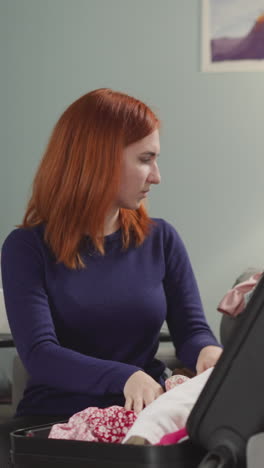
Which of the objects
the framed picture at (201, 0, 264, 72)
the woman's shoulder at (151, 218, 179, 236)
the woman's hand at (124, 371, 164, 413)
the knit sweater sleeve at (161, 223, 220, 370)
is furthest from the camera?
the framed picture at (201, 0, 264, 72)

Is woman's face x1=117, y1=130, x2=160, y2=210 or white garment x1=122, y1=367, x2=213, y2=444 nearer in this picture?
white garment x1=122, y1=367, x2=213, y2=444

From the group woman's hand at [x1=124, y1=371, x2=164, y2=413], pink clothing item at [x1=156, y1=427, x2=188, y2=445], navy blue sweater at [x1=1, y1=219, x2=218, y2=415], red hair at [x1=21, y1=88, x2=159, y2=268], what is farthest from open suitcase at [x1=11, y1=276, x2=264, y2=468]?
red hair at [x1=21, y1=88, x2=159, y2=268]

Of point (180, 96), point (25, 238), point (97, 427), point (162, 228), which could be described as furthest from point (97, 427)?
point (180, 96)

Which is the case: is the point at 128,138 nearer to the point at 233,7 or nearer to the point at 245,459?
the point at 245,459

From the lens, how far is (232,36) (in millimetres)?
3277

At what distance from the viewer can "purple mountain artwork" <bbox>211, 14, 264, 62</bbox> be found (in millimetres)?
3270

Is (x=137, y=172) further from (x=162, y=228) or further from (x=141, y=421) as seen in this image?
(x=141, y=421)

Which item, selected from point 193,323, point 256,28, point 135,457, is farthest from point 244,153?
point 135,457

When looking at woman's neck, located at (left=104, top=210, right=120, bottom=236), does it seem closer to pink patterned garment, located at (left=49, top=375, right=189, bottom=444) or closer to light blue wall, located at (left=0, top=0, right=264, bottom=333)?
pink patterned garment, located at (left=49, top=375, right=189, bottom=444)

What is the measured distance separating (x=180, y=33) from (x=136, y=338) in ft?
6.43

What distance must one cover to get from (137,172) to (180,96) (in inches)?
69.9

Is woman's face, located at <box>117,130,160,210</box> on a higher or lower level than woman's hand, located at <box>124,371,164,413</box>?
higher

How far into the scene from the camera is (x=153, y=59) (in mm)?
3324

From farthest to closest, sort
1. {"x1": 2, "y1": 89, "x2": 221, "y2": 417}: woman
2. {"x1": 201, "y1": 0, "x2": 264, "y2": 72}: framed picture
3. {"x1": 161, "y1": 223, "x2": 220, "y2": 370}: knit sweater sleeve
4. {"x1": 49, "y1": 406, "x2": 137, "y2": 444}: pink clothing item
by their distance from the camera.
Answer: {"x1": 201, "y1": 0, "x2": 264, "y2": 72}: framed picture
{"x1": 161, "y1": 223, "x2": 220, "y2": 370}: knit sweater sleeve
{"x1": 2, "y1": 89, "x2": 221, "y2": 417}: woman
{"x1": 49, "y1": 406, "x2": 137, "y2": 444}: pink clothing item
